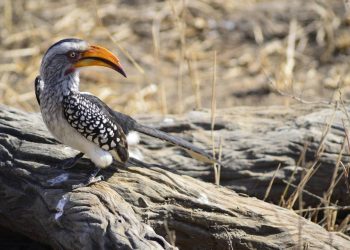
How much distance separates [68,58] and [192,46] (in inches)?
146

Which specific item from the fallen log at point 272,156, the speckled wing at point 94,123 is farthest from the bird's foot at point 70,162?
the fallen log at point 272,156

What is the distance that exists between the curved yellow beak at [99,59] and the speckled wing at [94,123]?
0.55 feet

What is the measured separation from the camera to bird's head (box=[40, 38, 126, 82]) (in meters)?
3.68

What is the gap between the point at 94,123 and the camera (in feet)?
11.9

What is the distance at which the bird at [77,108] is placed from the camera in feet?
11.9

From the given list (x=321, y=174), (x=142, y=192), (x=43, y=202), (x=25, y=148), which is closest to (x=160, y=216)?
(x=142, y=192)

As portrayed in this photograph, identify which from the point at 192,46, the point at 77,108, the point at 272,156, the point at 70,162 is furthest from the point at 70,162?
the point at 192,46

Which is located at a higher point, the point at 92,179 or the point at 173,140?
the point at 173,140

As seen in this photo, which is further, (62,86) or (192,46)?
(192,46)

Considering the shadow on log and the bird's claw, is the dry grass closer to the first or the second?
the shadow on log

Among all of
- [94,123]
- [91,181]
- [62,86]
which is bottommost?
[91,181]

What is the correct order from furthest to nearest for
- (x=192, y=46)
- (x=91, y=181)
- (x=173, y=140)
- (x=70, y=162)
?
(x=192, y=46)
(x=173, y=140)
(x=70, y=162)
(x=91, y=181)

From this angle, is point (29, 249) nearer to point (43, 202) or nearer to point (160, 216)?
point (43, 202)

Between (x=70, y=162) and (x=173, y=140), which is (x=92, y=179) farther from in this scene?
(x=173, y=140)
